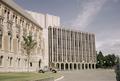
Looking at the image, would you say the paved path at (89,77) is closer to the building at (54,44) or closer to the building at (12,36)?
the building at (12,36)

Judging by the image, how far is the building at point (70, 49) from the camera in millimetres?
154750

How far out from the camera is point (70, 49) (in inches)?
6403

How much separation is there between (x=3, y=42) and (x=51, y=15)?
366 ft

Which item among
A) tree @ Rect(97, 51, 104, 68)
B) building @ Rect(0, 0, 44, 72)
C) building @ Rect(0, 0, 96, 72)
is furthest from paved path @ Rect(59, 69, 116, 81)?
tree @ Rect(97, 51, 104, 68)

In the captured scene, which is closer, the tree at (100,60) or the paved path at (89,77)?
the paved path at (89,77)

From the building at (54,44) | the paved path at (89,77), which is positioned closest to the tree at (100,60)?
the building at (54,44)

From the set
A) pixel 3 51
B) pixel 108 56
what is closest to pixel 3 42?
pixel 3 51

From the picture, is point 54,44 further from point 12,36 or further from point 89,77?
point 89,77

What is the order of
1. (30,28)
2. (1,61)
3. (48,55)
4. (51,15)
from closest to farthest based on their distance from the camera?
(1,61) → (30,28) → (48,55) → (51,15)

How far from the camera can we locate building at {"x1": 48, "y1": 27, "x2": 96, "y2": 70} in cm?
15475

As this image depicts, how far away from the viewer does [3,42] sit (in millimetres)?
61188

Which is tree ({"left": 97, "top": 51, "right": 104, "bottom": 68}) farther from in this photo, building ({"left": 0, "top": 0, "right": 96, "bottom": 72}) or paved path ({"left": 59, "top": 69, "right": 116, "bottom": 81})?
paved path ({"left": 59, "top": 69, "right": 116, "bottom": 81})

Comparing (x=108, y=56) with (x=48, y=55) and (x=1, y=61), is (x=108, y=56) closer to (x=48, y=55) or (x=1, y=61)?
(x=48, y=55)

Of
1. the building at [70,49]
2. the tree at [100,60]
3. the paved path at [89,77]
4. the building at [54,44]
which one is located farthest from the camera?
the tree at [100,60]
